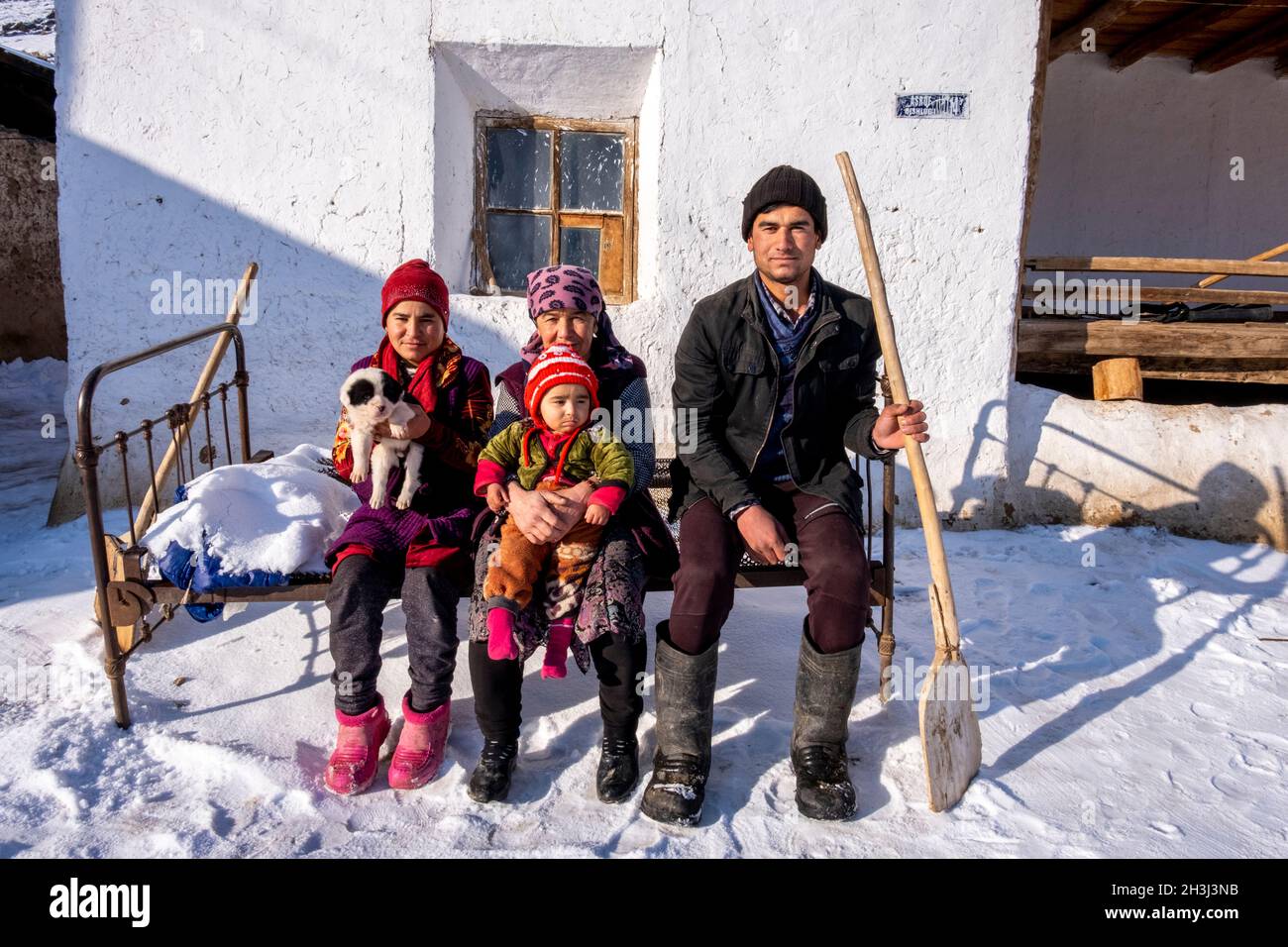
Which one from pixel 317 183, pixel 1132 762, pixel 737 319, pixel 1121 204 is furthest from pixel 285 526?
pixel 1121 204

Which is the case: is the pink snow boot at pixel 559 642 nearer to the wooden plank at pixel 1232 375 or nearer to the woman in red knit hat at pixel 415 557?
the woman in red knit hat at pixel 415 557

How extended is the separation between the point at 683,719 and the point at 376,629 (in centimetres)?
93

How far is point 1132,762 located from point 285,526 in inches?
107

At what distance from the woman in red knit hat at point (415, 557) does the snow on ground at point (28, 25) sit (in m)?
16.0

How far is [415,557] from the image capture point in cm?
240

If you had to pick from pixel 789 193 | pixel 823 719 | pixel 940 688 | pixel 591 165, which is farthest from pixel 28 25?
pixel 940 688

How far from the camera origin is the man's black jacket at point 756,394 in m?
2.54

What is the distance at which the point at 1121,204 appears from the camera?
7027 mm

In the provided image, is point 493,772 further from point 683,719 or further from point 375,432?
point 375,432

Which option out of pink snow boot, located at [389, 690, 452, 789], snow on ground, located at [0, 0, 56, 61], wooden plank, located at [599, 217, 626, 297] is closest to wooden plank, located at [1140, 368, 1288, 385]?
wooden plank, located at [599, 217, 626, 297]

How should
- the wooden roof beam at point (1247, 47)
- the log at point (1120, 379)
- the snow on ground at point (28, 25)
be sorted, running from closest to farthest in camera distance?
the log at point (1120, 379) < the wooden roof beam at point (1247, 47) < the snow on ground at point (28, 25)

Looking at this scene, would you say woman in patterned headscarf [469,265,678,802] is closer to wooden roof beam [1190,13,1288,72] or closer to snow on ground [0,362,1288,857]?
snow on ground [0,362,1288,857]

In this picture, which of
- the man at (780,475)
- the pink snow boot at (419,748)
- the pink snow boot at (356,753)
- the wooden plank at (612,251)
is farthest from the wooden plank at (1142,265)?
the pink snow boot at (356,753)

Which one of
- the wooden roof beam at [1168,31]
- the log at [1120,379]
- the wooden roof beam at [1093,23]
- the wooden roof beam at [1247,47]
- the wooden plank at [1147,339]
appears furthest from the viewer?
the wooden roof beam at [1247,47]
